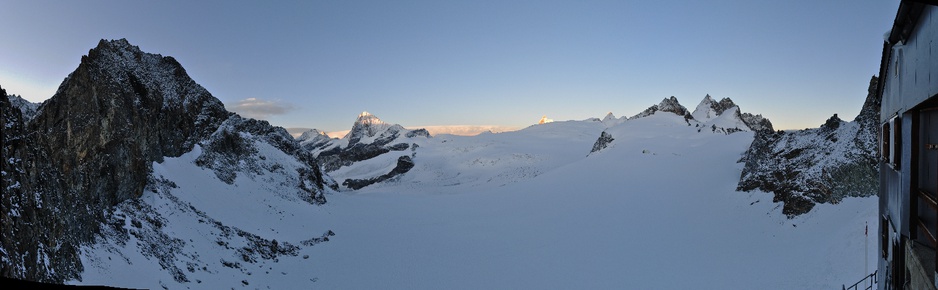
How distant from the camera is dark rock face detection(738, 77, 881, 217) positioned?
20734 millimetres

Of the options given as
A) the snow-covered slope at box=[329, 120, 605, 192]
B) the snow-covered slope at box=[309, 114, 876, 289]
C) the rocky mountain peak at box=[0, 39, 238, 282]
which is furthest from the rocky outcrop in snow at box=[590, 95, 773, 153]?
the rocky mountain peak at box=[0, 39, 238, 282]

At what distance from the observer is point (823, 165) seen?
22.5m

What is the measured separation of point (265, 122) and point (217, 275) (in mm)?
28365

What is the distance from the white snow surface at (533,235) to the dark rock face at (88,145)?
1.19 metres

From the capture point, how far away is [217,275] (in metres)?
16.0

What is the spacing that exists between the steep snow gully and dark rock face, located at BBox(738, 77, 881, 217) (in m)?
0.09

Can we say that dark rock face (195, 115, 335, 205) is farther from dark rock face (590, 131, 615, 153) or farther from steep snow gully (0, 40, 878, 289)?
dark rock face (590, 131, 615, 153)

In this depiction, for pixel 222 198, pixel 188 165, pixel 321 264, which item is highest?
pixel 188 165

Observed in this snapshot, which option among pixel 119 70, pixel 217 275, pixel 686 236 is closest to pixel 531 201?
pixel 686 236

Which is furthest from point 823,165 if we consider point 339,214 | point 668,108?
point 668,108

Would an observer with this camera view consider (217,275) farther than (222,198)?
No

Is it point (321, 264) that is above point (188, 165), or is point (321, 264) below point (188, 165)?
below

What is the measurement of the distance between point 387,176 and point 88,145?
53.8m

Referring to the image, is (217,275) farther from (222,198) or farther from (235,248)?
(222,198)
